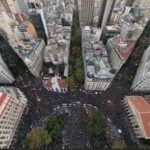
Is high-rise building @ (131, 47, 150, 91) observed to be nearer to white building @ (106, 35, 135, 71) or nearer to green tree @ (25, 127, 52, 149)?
white building @ (106, 35, 135, 71)

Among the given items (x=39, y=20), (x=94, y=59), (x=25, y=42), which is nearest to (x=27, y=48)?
(x=25, y=42)

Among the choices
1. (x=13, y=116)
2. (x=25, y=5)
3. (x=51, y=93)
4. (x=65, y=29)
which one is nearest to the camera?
(x=13, y=116)

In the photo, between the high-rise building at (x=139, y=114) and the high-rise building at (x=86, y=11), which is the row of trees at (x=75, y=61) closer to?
the high-rise building at (x=86, y=11)

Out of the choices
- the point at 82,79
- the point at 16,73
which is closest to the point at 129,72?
the point at 82,79

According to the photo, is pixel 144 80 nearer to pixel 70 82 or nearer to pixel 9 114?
pixel 70 82

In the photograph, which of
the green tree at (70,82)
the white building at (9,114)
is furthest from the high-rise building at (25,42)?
the green tree at (70,82)

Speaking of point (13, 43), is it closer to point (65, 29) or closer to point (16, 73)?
point (16, 73)
